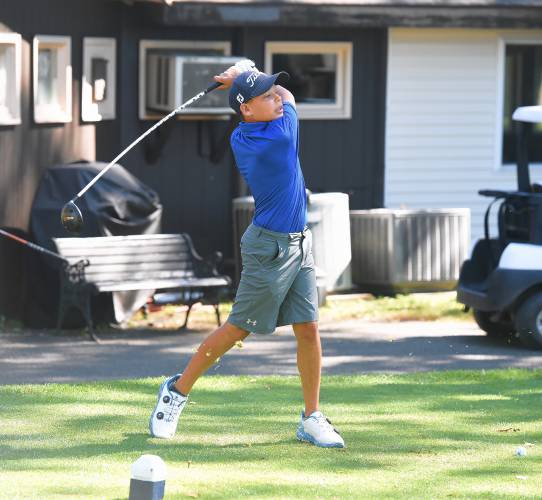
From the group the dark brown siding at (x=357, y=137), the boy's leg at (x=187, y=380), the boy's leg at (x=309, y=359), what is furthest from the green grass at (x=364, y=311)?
the boy's leg at (x=309, y=359)

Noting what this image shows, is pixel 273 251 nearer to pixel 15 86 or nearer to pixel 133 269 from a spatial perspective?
pixel 133 269

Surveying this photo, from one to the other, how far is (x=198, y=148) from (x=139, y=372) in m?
4.97

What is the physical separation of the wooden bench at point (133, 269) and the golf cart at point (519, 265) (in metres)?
2.43

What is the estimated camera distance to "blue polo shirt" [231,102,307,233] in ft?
23.2

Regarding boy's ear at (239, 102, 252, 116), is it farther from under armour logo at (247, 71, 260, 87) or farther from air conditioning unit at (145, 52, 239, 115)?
air conditioning unit at (145, 52, 239, 115)

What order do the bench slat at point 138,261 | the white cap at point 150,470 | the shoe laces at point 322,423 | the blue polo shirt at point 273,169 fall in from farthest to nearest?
the bench slat at point 138,261 → the shoe laces at point 322,423 → the blue polo shirt at point 273,169 → the white cap at point 150,470

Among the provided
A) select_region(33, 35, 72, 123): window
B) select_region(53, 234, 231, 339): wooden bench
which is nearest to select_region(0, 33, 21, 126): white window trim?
select_region(33, 35, 72, 123): window

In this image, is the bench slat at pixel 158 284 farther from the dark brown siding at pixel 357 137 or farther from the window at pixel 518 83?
the window at pixel 518 83

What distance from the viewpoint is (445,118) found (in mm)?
16062

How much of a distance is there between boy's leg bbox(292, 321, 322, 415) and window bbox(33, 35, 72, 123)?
6.44m

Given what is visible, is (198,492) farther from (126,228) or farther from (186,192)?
(186,192)

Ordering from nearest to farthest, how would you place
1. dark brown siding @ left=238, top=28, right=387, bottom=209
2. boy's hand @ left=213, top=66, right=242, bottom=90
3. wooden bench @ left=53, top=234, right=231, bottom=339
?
boy's hand @ left=213, top=66, right=242, bottom=90
wooden bench @ left=53, top=234, right=231, bottom=339
dark brown siding @ left=238, top=28, right=387, bottom=209

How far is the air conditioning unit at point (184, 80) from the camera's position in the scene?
13938 mm

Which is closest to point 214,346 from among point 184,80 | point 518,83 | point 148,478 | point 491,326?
point 148,478
